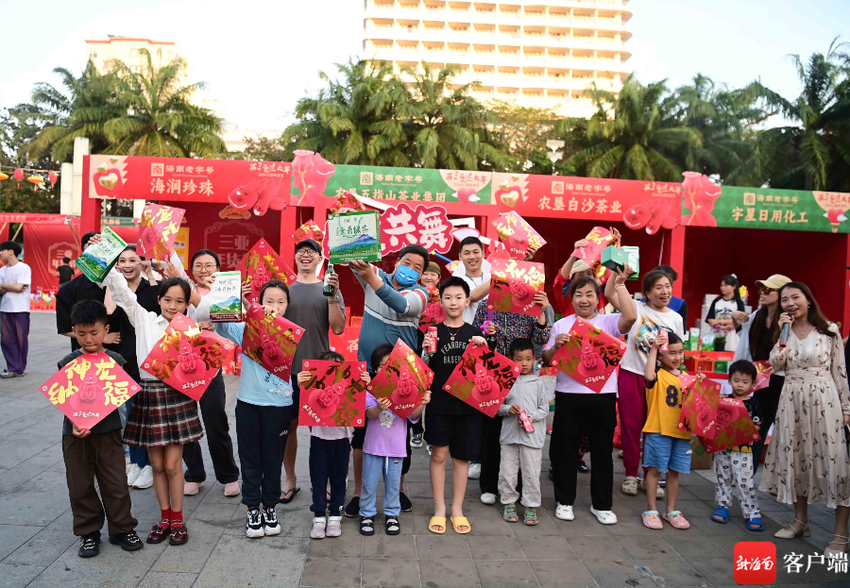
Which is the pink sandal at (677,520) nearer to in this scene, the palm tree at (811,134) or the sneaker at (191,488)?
the sneaker at (191,488)

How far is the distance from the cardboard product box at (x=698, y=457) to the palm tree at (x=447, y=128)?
1628 centimetres

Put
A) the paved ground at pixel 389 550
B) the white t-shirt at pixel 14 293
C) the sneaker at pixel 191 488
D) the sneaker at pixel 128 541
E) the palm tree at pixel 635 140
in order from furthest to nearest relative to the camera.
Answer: the palm tree at pixel 635 140, the white t-shirt at pixel 14 293, the sneaker at pixel 191 488, the sneaker at pixel 128 541, the paved ground at pixel 389 550

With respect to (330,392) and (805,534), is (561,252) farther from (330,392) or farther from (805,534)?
(330,392)

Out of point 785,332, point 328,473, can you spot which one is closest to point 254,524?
point 328,473

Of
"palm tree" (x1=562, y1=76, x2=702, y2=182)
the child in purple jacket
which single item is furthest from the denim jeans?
"palm tree" (x1=562, y1=76, x2=702, y2=182)

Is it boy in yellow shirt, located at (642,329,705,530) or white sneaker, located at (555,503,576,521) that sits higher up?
boy in yellow shirt, located at (642,329,705,530)

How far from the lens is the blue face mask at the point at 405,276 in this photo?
3.74 meters

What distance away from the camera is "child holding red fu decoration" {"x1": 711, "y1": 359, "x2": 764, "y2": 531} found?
3.86 meters

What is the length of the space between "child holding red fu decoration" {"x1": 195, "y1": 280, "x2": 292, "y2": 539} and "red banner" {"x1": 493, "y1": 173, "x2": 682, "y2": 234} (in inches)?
265

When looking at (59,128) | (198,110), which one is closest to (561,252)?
(198,110)

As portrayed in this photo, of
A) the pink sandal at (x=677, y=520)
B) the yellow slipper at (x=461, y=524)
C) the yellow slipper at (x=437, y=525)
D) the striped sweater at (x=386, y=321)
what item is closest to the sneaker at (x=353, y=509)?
the yellow slipper at (x=437, y=525)

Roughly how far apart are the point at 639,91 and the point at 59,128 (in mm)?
21221

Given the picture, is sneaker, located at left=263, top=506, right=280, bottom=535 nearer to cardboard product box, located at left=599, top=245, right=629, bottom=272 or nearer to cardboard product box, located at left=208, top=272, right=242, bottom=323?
cardboard product box, located at left=208, top=272, right=242, bottom=323

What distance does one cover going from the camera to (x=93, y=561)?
301 centimetres
